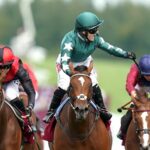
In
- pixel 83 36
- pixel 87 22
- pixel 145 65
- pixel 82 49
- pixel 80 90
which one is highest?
pixel 87 22

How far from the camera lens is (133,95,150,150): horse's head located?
11.2 m

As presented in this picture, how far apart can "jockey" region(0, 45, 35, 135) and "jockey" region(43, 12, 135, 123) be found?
0.52 metres

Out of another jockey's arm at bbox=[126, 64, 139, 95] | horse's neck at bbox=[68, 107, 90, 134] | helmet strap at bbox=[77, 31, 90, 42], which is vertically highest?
helmet strap at bbox=[77, 31, 90, 42]

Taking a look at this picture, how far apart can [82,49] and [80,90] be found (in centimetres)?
125

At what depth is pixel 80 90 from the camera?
11516mm

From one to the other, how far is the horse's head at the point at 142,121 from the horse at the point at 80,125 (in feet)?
2.23

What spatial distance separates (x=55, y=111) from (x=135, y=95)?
186cm

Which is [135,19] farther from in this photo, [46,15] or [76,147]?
[76,147]

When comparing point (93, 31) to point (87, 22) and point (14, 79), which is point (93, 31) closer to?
point (87, 22)

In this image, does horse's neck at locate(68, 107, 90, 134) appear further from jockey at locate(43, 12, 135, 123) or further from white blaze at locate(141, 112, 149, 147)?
white blaze at locate(141, 112, 149, 147)

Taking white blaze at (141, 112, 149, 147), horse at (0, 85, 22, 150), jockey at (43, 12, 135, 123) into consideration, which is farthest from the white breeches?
white blaze at (141, 112, 149, 147)

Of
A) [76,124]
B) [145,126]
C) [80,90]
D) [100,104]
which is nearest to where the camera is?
[145,126]

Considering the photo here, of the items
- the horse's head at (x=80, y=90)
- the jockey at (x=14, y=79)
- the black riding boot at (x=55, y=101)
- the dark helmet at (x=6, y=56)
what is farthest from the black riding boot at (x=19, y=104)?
the horse's head at (x=80, y=90)

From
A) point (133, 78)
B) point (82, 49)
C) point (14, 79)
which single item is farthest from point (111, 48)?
point (14, 79)
